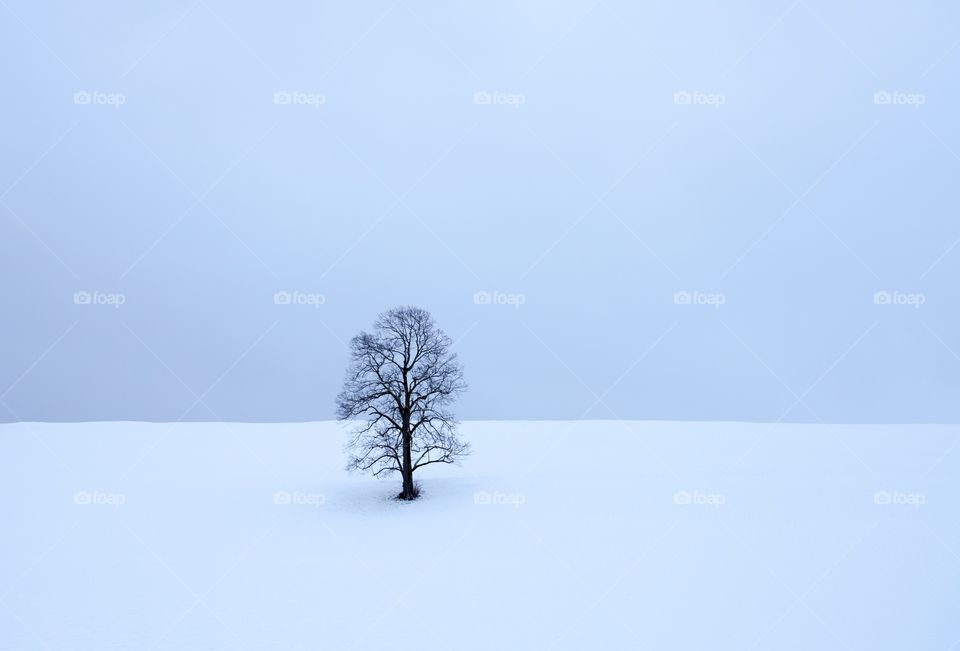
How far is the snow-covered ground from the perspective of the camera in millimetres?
12484

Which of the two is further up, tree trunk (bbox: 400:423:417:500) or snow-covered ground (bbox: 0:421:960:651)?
tree trunk (bbox: 400:423:417:500)

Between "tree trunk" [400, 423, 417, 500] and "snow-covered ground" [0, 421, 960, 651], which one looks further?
"tree trunk" [400, 423, 417, 500]

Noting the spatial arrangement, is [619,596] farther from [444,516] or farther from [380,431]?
[380,431]

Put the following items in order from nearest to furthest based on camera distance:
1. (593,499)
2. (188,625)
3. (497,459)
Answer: (188,625)
(593,499)
(497,459)

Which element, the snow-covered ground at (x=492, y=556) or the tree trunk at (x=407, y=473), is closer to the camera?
the snow-covered ground at (x=492, y=556)

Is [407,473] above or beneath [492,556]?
above

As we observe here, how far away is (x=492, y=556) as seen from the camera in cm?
1703

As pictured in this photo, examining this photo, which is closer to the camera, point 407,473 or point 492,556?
point 492,556

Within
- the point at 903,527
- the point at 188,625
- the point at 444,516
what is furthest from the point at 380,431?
the point at 903,527

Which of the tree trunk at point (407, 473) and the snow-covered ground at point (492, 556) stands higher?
the tree trunk at point (407, 473)

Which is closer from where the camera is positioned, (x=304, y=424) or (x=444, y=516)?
(x=444, y=516)

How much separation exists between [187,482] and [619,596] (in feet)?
77.2

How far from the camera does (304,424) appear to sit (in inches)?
2245

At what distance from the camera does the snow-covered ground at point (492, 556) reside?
12.5 m
